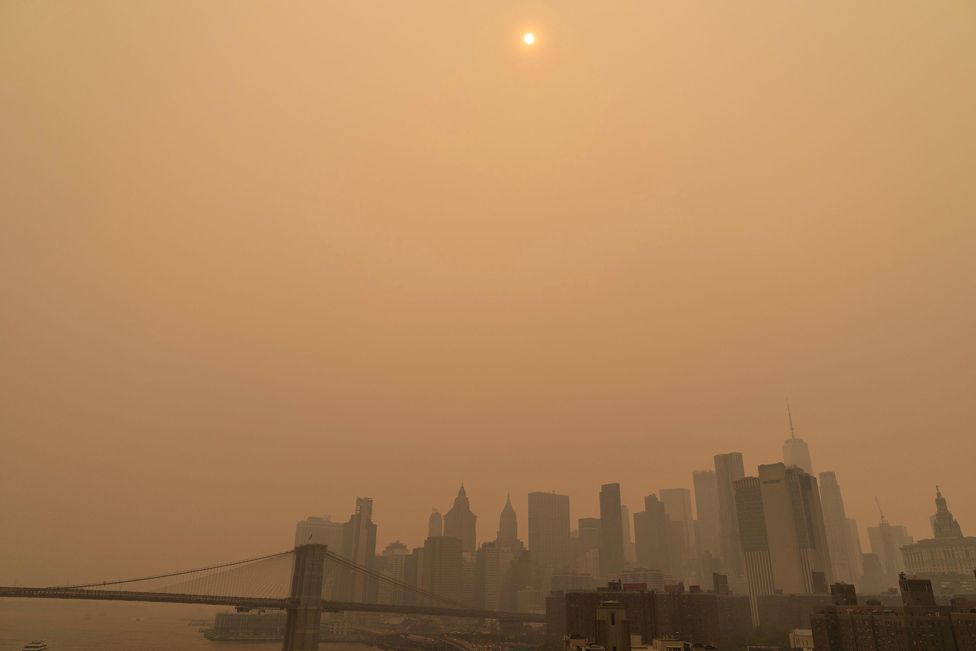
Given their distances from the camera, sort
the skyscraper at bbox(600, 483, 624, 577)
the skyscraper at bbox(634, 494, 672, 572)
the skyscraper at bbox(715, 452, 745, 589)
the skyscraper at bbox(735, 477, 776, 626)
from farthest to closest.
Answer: the skyscraper at bbox(634, 494, 672, 572) → the skyscraper at bbox(600, 483, 624, 577) → the skyscraper at bbox(715, 452, 745, 589) → the skyscraper at bbox(735, 477, 776, 626)

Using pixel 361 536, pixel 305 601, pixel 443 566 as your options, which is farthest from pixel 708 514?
pixel 305 601

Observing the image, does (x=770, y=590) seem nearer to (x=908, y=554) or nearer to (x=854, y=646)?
(x=908, y=554)

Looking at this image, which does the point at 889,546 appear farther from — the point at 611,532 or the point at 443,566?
the point at 443,566

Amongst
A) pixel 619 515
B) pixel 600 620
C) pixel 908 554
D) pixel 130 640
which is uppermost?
pixel 619 515

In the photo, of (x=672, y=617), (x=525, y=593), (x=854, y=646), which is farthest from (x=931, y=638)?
(x=525, y=593)

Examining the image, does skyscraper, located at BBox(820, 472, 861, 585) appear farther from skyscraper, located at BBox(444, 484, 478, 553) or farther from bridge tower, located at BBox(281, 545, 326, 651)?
bridge tower, located at BBox(281, 545, 326, 651)

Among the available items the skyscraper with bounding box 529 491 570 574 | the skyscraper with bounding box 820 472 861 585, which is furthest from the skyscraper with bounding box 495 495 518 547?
the skyscraper with bounding box 820 472 861 585

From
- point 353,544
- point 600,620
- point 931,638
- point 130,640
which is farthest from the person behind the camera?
point 353,544
